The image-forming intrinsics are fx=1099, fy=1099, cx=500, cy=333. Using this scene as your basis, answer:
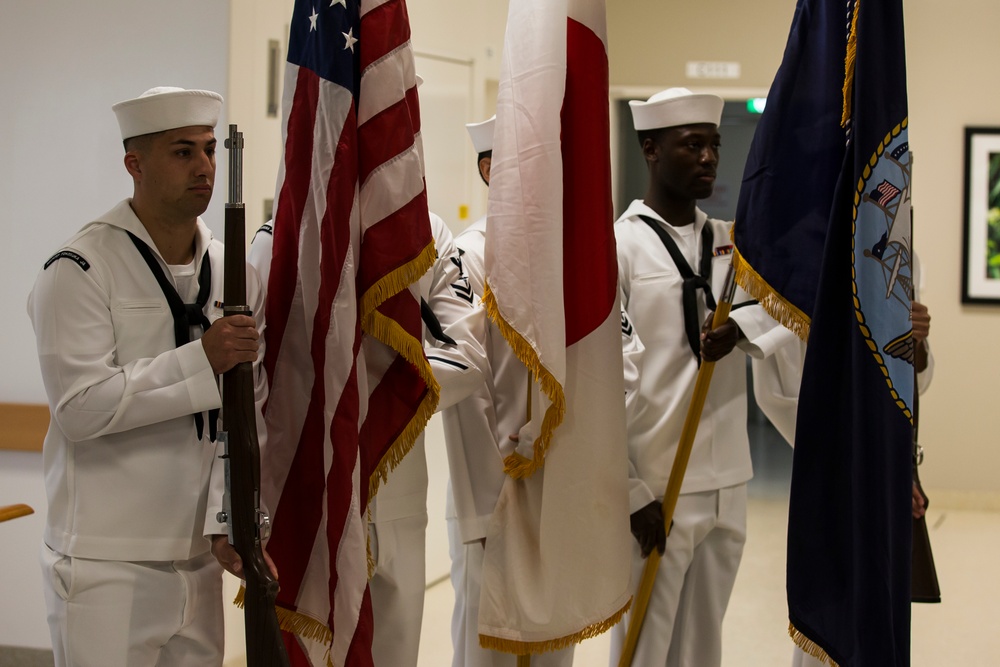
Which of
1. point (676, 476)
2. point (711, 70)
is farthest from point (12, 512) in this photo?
point (711, 70)

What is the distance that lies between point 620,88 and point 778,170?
552 cm

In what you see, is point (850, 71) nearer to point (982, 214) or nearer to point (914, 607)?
point (914, 607)

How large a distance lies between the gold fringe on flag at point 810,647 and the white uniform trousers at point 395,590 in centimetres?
84

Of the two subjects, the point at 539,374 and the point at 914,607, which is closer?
the point at 539,374

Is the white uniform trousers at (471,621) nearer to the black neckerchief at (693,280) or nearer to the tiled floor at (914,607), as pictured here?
the black neckerchief at (693,280)

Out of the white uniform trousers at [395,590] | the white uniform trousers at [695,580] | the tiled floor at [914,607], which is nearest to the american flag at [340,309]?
the white uniform trousers at [395,590]

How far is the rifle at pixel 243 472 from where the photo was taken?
1950 millimetres

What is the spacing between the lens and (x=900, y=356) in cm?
224

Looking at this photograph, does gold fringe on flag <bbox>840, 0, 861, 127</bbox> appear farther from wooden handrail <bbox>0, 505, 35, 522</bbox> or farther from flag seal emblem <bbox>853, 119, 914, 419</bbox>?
wooden handrail <bbox>0, 505, 35, 522</bbox>

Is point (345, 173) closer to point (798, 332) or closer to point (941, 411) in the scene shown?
point (798, 332)

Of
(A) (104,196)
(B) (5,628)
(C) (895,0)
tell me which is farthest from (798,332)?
(B) (5,628)

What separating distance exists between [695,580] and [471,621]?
77 cm

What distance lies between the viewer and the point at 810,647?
233 cm

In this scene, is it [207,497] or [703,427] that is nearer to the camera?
[207,497]
